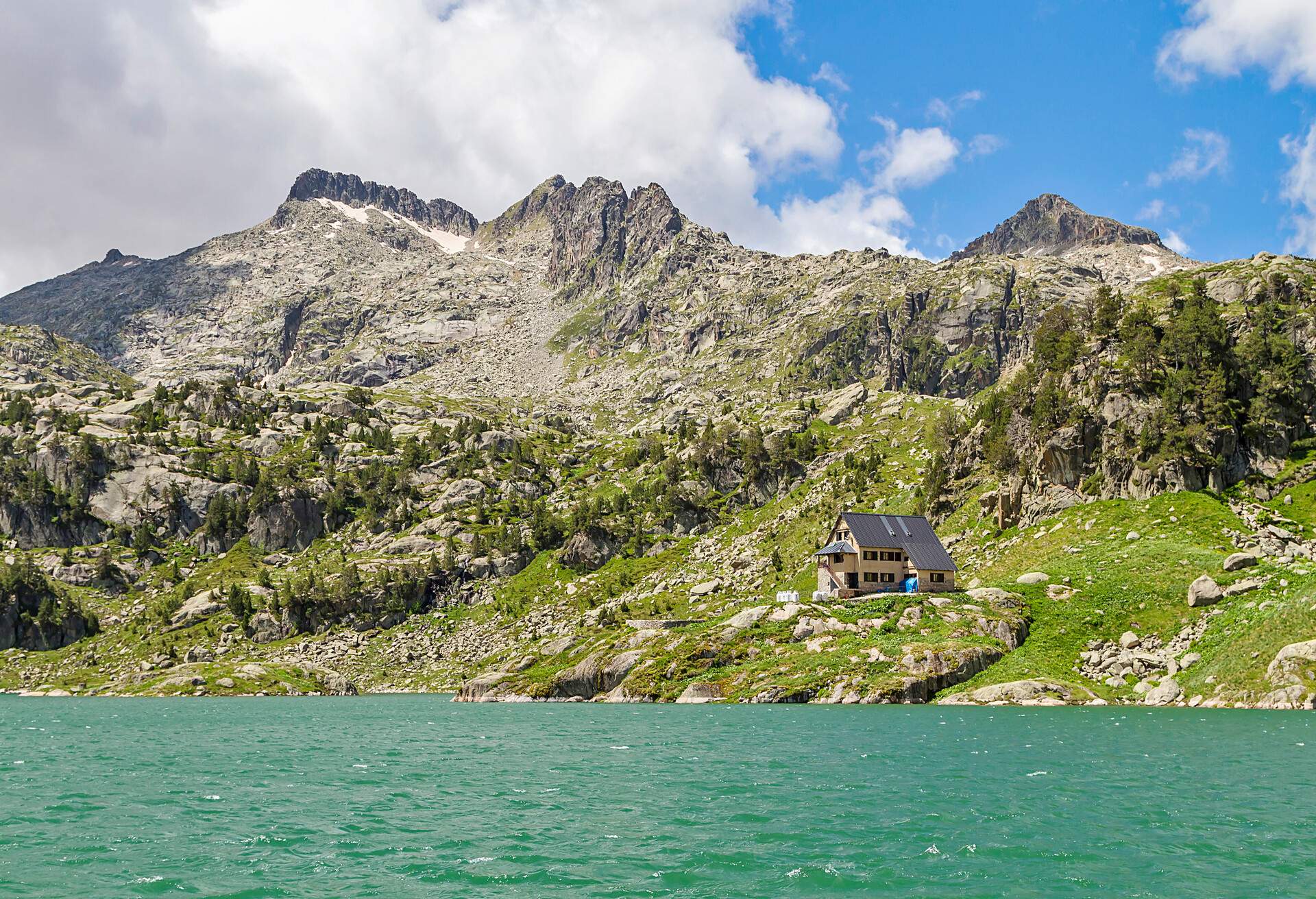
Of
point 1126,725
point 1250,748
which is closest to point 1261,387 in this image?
point 1126,725

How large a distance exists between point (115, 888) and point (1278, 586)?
87787 millimetres

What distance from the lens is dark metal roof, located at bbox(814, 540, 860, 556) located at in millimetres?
114688

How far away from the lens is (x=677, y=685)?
99562 millimetres

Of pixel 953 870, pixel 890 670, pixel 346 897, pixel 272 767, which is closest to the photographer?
pixel 346 897

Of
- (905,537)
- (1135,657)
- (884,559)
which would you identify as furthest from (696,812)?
(905,537)

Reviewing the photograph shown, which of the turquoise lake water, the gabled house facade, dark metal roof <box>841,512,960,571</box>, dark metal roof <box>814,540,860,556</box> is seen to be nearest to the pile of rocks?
the turquoise lake water

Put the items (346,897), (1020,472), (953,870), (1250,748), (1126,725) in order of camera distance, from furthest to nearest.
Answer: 1. (1020,472)
2. (1126,725)
3. (1250,748)
4. (953,870)
5. (346,897)

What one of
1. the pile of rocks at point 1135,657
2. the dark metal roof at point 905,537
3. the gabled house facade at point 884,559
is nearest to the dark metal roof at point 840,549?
the gabled house facade at point 884,559

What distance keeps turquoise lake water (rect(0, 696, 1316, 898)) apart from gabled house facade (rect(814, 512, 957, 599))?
152ft

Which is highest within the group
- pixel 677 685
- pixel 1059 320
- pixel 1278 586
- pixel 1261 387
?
pixel 1059 320

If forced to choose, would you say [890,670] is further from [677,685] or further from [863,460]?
[863,460]

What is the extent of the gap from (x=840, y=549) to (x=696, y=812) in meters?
85.5

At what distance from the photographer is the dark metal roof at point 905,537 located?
366 ft

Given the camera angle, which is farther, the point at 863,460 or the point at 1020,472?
the point at 863,460
